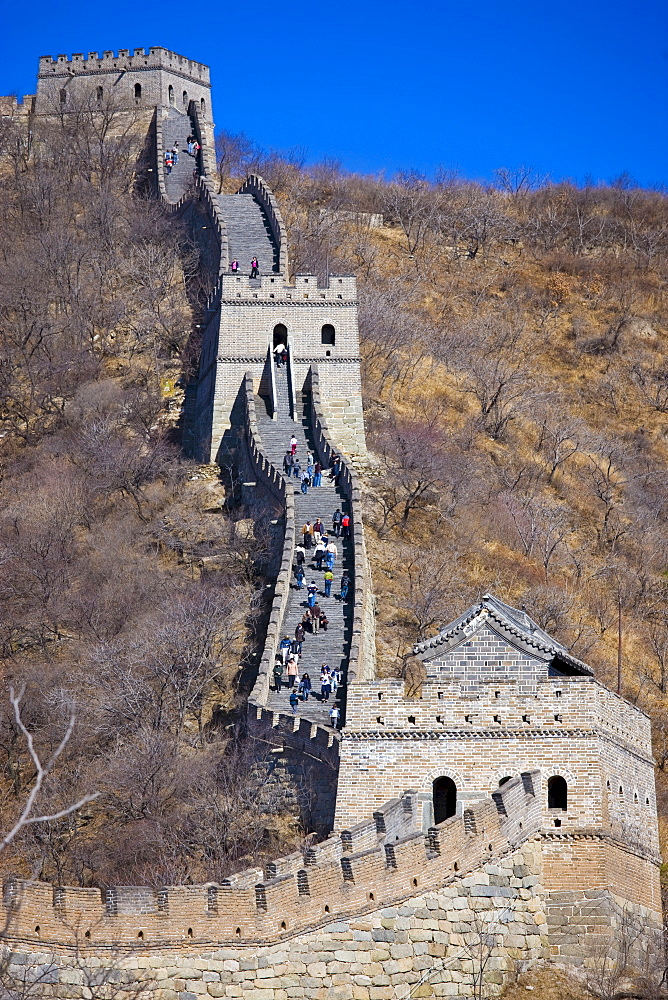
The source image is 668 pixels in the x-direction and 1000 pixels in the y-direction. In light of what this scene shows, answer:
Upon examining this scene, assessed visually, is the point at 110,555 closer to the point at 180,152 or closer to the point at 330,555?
the point at 330,555

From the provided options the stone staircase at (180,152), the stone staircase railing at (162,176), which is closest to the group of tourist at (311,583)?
the stone staircase railing at (162,176)

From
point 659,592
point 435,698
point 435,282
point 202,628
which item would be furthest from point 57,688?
point 435,282

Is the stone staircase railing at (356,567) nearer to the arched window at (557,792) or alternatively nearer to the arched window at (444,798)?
the arched window at (444,798)

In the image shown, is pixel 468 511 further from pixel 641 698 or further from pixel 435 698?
pixel 435 698

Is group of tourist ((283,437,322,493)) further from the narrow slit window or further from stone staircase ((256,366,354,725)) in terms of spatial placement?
the narrow slit window

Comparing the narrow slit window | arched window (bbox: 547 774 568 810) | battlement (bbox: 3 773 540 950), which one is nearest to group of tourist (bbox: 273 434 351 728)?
the narrow slit window

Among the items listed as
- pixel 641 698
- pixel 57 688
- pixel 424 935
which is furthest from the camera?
pixel 641 698

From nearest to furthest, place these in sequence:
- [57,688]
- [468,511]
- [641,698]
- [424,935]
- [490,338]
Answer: [424,935], [57,688], [641,698], [468,511], [490,338]

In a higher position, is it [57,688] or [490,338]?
[490,338]
